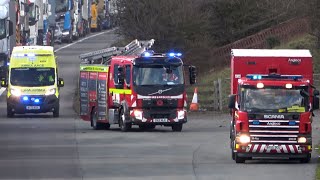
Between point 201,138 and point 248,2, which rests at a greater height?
point 248,2

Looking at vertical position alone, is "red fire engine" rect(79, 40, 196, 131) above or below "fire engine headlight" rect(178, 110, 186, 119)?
above

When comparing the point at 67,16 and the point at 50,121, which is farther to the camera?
the point at 67,16

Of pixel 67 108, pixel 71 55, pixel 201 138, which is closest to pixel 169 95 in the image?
pixel 201 138

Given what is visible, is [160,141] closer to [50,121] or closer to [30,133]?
[30,133]

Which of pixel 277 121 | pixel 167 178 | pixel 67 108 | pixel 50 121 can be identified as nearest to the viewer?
pixel 167 178

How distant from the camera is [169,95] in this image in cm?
3725

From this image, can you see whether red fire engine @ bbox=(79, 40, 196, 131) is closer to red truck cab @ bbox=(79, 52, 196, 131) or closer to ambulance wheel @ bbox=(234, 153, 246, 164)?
red truck cab @ bbox=(79, 52, 196, 131)

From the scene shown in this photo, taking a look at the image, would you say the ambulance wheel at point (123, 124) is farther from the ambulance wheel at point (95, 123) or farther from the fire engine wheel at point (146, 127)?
the ambulance wheel at point (95, 123)

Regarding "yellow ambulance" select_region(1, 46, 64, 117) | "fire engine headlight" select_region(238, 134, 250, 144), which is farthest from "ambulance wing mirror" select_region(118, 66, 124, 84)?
"fire engine headlight" select_region(238, 134, 250, 144)

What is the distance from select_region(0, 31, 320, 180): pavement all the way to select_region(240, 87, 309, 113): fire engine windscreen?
4.20ft

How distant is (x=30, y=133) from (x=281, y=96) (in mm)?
13302

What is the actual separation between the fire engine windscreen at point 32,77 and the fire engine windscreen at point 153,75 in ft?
35.2

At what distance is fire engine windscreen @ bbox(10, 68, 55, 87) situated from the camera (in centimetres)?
4719

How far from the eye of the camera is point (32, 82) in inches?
1855
